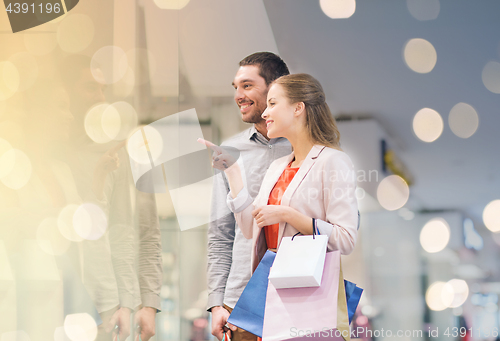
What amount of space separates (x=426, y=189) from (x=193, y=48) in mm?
1291

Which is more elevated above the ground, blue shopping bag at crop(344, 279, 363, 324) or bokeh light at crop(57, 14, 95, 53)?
bokeh light at crop(57, 14, 95, 53)

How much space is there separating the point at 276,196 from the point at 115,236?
0.93 metres

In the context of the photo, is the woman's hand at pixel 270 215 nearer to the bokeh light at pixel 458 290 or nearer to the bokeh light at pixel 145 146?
the bokeh light at pixel 145 146

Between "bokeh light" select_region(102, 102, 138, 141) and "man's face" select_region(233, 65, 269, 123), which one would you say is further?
"bokeh light" select_region(102, 102, 138, 141)

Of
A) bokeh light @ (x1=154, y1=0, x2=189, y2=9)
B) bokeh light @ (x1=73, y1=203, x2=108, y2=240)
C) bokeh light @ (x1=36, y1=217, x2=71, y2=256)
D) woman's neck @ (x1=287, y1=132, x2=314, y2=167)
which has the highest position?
bokeh light @ (x1=154, y1=0, x2=189, y2=9)

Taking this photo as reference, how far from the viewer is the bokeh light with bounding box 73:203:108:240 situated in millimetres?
2164

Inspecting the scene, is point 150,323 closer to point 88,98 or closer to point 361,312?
point 361,312

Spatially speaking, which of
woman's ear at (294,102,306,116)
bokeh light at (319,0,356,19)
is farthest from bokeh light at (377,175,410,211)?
bokeh light at (319,0,356,19)

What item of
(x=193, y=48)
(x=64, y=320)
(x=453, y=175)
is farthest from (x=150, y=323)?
(x=453, y=175)

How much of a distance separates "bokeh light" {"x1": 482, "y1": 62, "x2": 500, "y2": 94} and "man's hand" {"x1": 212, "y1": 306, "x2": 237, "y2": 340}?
5.13ft

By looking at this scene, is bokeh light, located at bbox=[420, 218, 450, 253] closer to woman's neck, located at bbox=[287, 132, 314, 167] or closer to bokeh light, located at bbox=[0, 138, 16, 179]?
woman's neck, located at bbox=[287, 132, 314, 167]

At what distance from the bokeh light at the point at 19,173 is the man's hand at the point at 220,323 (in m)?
1.19

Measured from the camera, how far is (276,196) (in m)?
1.67

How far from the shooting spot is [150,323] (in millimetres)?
2061
